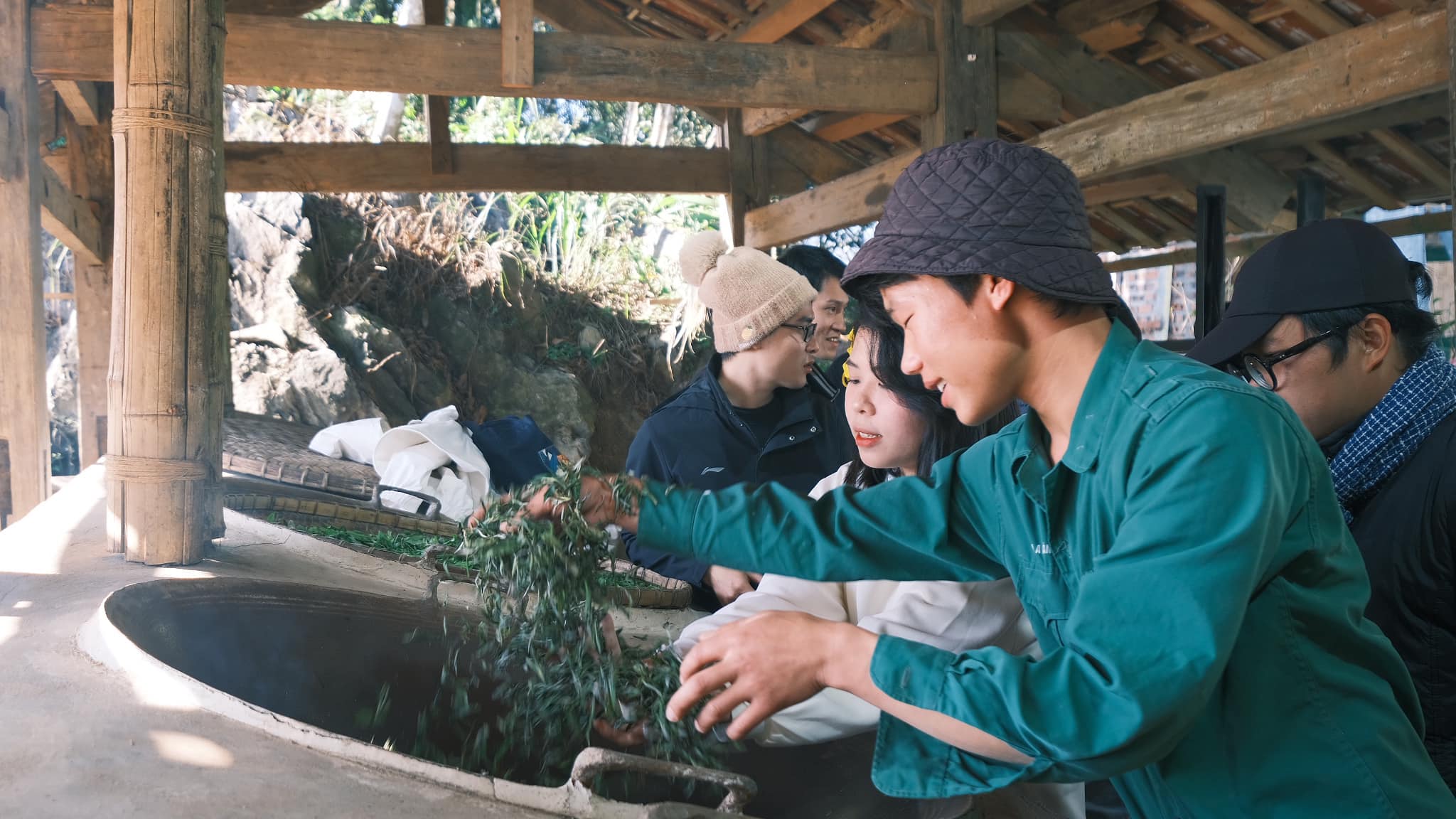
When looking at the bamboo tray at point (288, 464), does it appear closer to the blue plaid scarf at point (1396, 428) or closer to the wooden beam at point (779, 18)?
the wooden beam at point (779, 18)

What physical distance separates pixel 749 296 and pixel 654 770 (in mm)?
2059

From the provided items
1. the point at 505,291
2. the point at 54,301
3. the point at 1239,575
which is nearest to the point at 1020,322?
the point at 1239,575

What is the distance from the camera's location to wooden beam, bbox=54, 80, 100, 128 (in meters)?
6.39

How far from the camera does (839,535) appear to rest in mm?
1968

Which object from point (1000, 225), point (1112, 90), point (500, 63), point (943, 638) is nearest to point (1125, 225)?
point (1112, 90)

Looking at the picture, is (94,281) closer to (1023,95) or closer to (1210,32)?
(1023,95)

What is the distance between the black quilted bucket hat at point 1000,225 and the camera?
1478 millimetres

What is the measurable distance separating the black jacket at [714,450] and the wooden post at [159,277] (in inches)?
50.9

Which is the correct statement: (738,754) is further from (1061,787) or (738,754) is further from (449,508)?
(449,508)

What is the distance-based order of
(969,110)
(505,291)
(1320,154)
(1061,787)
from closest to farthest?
(1061,787), (969,110), (1320,154), (505,291)

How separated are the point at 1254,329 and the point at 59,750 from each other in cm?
241

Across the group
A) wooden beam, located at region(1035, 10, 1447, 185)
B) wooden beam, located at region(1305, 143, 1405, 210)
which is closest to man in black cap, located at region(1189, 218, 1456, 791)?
wooden beam, located at region(1035, 10, 1447, 185)

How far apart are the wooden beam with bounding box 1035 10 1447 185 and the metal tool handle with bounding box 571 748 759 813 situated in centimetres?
391

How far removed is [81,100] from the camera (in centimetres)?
655
